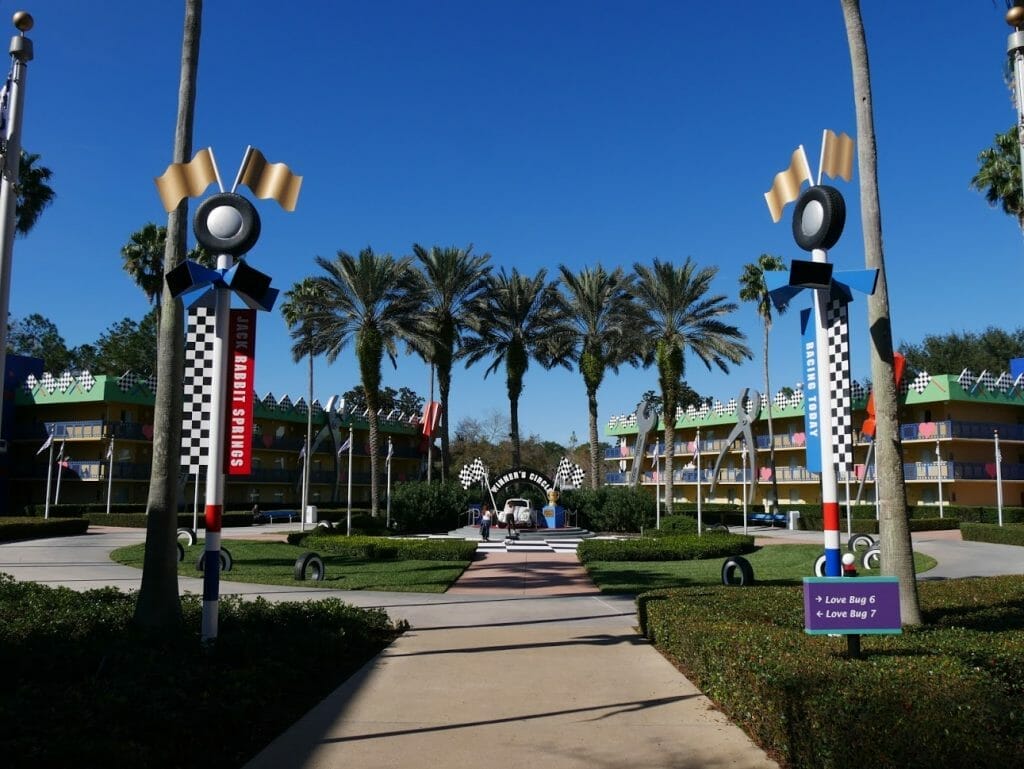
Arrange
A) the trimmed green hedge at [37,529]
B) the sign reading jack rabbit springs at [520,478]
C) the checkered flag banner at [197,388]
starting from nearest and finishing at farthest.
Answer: the checkered flag banner at [197,388] → the trimmed green hedge at [37,529] → the sign reading jack rabbit springs at [520,478]

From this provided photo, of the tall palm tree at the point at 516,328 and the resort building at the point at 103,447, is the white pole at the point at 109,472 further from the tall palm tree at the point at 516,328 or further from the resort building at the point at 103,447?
the tall palm tree at the point at 516,328

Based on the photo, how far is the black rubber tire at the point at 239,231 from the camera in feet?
27.1

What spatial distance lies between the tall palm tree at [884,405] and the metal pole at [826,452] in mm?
2049

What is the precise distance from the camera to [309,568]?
672 inches

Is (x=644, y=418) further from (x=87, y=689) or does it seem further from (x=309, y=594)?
(x=87, y=689)

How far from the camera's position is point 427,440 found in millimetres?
42094

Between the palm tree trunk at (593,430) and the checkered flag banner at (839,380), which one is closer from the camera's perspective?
the checkered flag banner at (839,380)

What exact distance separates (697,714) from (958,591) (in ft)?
23.4

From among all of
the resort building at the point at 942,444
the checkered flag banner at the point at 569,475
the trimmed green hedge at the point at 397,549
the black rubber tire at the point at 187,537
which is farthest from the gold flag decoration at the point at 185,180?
the checkered flag banner at the point at 569,475

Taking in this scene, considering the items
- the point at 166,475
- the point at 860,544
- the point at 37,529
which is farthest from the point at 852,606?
the point at 37,529

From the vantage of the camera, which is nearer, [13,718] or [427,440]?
[13,718]

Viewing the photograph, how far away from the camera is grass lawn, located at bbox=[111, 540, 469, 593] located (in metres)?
16.2

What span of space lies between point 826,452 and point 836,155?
2.93 meters

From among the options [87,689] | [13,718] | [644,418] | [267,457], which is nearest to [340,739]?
[87,689]
